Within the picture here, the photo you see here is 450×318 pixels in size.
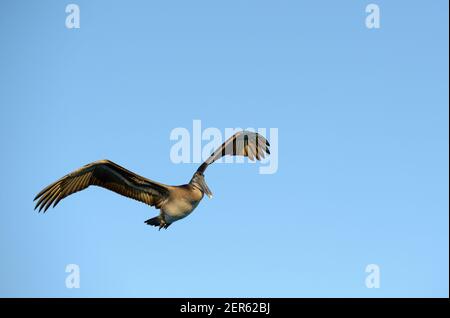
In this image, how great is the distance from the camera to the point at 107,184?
22.8 meters

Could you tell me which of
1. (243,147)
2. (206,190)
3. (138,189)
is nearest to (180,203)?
(206,190)

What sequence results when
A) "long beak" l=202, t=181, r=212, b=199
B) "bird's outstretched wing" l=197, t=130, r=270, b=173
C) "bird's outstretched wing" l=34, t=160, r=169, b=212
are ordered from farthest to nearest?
"bird's outstretched wing" l=197, t=130, r=270, b=173, "long beak" l=202, t=181, r=212, b=199, "bird's outstretched wing" l=34, t=160, r=169, b=212

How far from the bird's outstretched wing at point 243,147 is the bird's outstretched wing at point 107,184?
1733mm

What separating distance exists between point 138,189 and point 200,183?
6.92 feet

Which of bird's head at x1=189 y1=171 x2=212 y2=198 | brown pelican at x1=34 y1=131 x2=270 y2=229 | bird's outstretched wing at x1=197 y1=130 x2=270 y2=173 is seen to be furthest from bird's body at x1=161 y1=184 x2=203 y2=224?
bird's outstretched wing at x1=197 y1=130 x2=270 y2=173

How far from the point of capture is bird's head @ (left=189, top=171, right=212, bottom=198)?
22.4 m

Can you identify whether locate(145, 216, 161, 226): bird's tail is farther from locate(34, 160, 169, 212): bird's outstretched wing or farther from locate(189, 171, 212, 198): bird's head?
locate(189, 171, 212, 198): bird's head

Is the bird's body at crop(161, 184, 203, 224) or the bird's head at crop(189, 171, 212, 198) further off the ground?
the bird's head at crop(189, 171, 212, 198)

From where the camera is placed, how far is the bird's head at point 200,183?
2238 cm

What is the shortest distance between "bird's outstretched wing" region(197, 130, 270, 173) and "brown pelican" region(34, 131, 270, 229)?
0.05 meters
